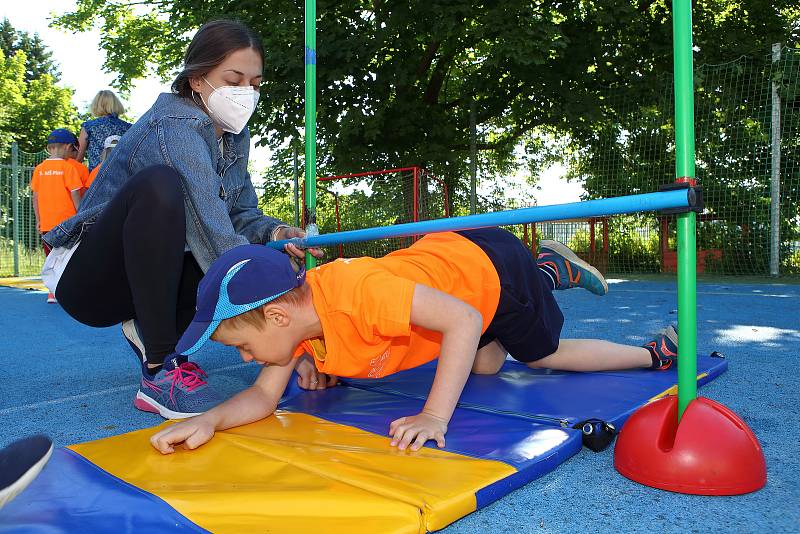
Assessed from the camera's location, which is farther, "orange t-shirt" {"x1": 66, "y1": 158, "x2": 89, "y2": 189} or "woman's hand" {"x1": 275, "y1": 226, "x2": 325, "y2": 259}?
"orange t-shirt" {"x1": 66, "y1": 158, "x2": 89, "y2": 189}

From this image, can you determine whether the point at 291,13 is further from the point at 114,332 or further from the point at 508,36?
the point at 114,332

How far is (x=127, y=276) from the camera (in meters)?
1.80

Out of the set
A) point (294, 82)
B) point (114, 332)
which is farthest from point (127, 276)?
point (294, 82)

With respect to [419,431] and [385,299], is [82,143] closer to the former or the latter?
[385,299]

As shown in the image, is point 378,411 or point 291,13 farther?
point 291,13

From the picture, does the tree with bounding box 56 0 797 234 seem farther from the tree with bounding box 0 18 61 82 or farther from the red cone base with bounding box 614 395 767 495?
the tree with bounding box 0 18 61 82

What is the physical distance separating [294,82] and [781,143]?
563cm

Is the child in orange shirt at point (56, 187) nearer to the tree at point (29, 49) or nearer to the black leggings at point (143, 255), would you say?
the black leggings at point (143, 255)

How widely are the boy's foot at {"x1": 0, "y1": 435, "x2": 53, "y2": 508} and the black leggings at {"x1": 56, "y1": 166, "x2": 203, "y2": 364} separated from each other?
0.71 m

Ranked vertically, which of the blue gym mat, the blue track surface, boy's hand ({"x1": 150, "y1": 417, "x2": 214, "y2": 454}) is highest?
boy's hand ({"x1": 150, "y1": 417, "x2": 214, "y2": 454})

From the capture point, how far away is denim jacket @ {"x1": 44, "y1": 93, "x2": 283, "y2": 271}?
1825 millimetres

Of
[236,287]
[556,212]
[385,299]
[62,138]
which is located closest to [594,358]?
[556,212]

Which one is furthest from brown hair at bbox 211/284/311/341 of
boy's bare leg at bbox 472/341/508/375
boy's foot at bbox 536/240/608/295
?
boy's foot at bbox 536/240/608/295

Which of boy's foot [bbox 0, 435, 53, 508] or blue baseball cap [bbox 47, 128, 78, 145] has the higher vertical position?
blue baseball cap [bbox 47, 128, 78, 145]
